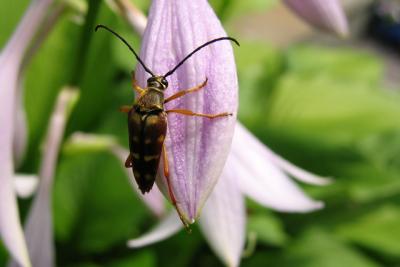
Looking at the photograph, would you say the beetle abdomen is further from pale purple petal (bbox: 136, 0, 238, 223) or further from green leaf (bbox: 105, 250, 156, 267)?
green leaf (bbox: 105, 250, 156, 267)

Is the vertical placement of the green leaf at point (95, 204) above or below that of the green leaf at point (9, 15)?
below

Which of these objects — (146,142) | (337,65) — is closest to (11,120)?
(146,142)

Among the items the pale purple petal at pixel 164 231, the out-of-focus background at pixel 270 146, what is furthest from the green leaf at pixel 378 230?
the pale purple petal at pixel 164 231

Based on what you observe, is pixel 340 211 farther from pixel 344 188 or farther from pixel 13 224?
pixel 13 224

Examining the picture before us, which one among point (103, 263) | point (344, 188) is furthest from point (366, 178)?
point (103, 263)

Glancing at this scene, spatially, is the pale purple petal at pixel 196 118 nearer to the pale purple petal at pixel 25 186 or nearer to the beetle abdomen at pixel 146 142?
the beetle abdomen at pixel 146 142

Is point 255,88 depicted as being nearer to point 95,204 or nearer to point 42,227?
point 95,204
